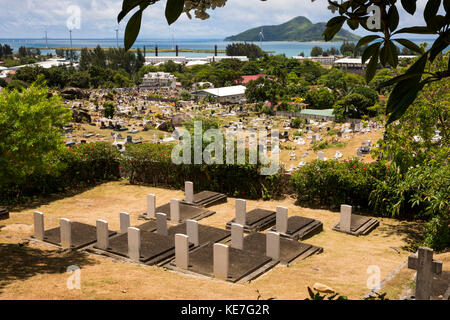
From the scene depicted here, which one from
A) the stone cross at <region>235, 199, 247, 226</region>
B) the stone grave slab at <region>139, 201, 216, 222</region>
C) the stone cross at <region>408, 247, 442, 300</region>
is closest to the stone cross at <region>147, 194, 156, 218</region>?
the stone grave slab at <region>139, 201, 216, 222</region>

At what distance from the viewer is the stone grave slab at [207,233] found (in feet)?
30.8

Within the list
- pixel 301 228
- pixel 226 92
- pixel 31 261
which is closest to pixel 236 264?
pixel 301 228

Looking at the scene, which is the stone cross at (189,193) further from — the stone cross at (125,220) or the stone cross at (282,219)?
the stone cross at (282,219)

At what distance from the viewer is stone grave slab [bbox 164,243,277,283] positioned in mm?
7258

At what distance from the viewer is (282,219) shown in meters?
9.70

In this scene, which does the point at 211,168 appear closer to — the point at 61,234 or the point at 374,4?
the point at 61,234

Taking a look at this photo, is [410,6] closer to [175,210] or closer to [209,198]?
[175,210]

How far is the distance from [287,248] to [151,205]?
426cm

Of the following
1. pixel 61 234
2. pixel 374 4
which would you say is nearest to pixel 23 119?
pixel 61 234

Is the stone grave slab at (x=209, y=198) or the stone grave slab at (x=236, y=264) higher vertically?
the stone grave slab at (x=236, y=264)

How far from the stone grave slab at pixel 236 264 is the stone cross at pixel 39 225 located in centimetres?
330

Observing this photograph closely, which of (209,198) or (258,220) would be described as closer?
(258,220)

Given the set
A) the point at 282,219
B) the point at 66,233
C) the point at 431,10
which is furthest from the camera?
the point at 282,219

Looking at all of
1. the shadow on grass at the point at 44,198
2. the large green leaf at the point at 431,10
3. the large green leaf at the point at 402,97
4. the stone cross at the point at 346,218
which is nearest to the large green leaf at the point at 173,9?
the large green leaf at the point at 402,97
